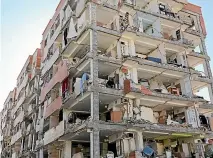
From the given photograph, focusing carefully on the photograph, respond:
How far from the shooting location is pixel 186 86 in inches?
1241

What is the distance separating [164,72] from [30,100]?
22830 millimetres

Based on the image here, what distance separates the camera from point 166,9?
35.4 meters

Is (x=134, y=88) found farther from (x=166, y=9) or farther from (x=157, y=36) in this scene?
(x=166, y=9)

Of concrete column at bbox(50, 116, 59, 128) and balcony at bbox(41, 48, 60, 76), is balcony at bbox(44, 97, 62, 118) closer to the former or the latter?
concrete column at bbox(50, 116, 59, 128)

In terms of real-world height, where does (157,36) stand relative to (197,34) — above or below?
below

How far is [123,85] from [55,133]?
8863 mm

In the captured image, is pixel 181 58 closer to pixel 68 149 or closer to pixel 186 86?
pixel 186 86

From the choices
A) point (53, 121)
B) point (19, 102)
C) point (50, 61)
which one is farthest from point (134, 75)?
point (19, 102)

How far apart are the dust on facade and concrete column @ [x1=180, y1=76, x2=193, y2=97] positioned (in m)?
0.12

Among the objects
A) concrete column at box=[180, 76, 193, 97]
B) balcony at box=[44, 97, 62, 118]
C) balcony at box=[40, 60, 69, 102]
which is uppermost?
balcony at box=[40, 60, 69, 102]

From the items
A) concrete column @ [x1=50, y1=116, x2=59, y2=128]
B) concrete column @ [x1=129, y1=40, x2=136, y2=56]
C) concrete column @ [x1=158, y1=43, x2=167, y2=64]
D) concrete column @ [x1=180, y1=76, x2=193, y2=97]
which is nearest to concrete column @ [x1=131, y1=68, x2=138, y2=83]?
concrete column @ [x1=129, y1=40, x2=136, y2=56]

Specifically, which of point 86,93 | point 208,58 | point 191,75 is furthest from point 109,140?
point 208,58

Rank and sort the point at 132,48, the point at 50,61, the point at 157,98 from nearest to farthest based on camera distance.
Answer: the point at 157,98, the point at 132,48, the point at 50,61

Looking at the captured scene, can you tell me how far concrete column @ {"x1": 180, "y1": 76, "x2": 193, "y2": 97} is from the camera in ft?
102
